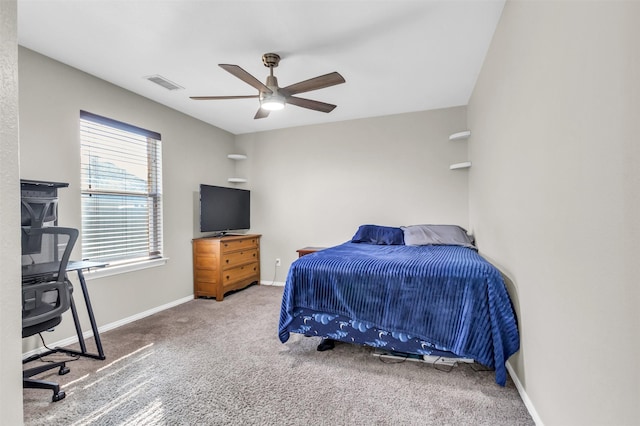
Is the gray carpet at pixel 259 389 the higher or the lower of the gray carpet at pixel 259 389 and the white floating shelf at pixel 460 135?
the lower

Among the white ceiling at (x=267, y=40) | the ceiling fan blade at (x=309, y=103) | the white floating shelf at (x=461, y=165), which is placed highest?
the white ceiling at (x=267, y=40)

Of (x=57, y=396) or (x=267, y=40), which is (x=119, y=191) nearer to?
(x=57, y=396)

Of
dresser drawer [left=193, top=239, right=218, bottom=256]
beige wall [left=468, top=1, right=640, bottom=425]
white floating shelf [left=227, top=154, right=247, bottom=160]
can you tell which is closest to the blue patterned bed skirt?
beige wall [left=468, top=1, right=640, bottom=425]

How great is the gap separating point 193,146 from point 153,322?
7.69 ft

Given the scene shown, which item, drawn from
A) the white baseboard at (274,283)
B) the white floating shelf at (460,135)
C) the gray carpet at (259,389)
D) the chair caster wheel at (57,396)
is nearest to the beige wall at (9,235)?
the gray carpet at (259,389)

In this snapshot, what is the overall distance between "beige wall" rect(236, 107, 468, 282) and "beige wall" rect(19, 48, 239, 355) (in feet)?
2.86

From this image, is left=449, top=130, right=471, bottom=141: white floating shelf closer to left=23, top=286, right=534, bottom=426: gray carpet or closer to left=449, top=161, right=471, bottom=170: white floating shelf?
left=449, top=161, right=471, bottom=170: white floating shelf

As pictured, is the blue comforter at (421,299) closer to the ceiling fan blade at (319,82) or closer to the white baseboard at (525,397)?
the white baseboard at (525,397)

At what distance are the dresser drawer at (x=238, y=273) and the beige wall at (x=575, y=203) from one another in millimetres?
3291

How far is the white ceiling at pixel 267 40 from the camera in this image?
6.44 ft

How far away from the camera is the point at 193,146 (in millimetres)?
4105

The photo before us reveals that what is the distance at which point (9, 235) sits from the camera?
697 mm

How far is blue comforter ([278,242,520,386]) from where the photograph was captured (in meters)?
1.84

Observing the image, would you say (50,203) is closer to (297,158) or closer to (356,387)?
(356,387)
